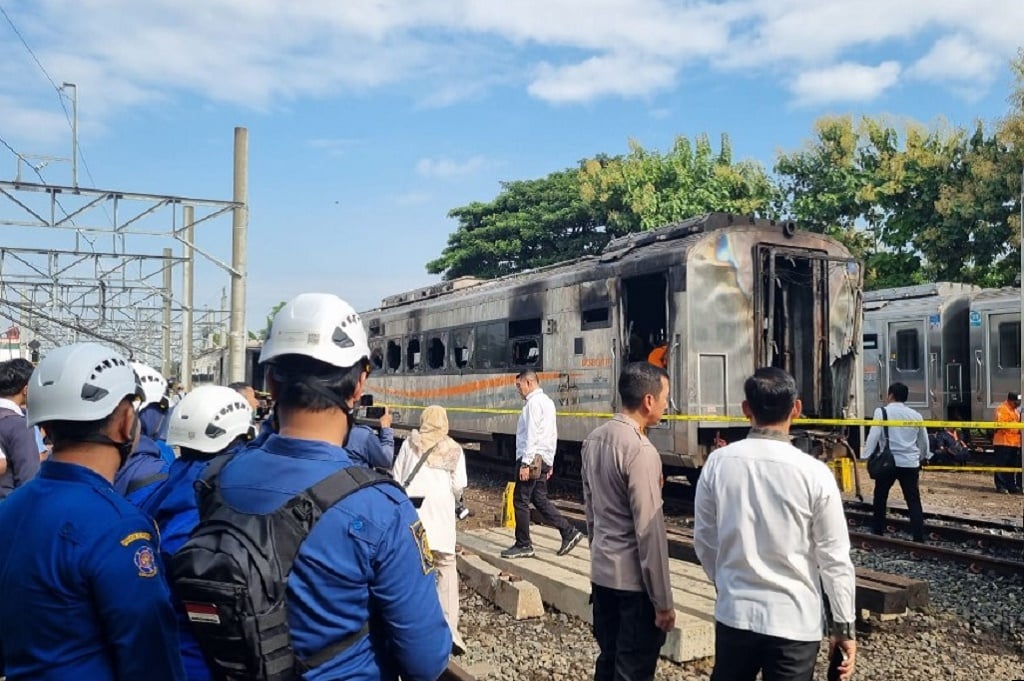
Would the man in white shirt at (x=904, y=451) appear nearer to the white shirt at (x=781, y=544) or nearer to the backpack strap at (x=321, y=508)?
the white shirt at (x=781, y=544)

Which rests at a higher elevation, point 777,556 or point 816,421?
point 816,421

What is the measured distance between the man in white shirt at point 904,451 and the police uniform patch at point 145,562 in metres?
8.12

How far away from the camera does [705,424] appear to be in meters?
10.8

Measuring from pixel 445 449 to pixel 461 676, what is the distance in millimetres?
1456

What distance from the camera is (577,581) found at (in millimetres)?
6902

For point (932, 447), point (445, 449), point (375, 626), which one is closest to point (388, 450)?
point (445, 449)

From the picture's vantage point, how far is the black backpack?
1858mm

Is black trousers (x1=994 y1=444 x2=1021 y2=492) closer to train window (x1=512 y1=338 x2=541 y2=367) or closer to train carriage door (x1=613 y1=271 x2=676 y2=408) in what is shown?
train carriage door (x1=613 y1=271 x2=676 y2=408)

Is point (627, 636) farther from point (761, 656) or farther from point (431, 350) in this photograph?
point (431, 350)

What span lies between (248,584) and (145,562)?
37 cm

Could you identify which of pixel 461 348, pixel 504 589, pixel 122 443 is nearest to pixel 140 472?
pixel 122 443

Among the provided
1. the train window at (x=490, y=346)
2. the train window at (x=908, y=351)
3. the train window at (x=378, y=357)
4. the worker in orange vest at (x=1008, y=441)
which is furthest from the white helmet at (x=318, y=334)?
the train window at (x=908, y=351)

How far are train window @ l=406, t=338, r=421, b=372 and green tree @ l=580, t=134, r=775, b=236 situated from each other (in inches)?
439

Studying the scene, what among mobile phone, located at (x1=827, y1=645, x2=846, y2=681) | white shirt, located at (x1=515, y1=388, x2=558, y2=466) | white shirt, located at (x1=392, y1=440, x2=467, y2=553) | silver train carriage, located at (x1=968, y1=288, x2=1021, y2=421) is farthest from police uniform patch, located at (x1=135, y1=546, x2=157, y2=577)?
silver train carriage, located at (x1=968, y1=288, x2=1021, y2=421)
